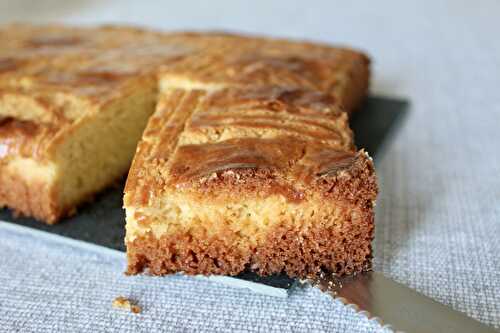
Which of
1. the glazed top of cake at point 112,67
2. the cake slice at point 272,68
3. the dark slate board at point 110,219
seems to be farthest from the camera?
the cake slice at point 272,68

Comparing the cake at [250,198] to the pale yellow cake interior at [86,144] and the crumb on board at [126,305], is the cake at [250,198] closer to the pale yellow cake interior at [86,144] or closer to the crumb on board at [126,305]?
the crumb on board at [126,305]

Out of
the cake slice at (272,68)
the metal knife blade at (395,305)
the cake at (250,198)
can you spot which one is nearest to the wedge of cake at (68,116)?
the cake slice at (272,68)

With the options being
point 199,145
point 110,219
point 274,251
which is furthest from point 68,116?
point 274,251

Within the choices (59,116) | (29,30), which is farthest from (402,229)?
(29,30)

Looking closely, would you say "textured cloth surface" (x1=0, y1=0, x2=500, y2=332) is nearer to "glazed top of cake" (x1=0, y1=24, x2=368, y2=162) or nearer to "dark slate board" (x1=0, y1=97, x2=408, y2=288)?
"dark slate board" (x1=0, y1=97, x2=408, y2=288)

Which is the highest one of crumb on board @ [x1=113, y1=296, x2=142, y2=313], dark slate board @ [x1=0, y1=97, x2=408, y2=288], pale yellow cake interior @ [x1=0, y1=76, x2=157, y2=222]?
pale yellow cake interior @ [x1=0, y1=76, x2=157, y2=222]

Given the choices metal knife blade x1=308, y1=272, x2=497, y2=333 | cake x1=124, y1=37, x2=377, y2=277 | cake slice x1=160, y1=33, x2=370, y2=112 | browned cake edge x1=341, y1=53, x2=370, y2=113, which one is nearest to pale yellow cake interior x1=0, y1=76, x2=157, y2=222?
cake slice x1=160, y1=33, x2=370, y2=112

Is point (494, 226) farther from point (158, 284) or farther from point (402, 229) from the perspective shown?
point (158, 284)
